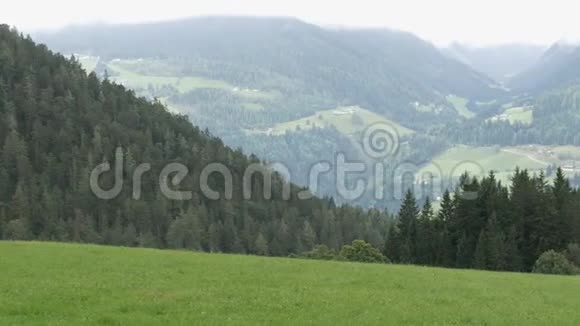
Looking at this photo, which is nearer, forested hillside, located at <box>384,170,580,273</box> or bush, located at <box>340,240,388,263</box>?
bush, located at <box>340,240,388,263</box>

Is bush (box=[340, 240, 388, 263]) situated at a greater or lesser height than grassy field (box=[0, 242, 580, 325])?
lesser

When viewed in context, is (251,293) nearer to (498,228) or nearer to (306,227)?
(498,228)

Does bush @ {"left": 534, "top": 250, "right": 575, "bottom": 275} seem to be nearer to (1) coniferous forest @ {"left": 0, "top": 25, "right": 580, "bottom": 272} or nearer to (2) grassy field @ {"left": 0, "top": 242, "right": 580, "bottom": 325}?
(1) coniferous forest @ {"left": 0, "top": 25, "right": 580, "bottom": 272}

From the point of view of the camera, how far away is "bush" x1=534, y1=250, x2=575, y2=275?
84250 mm

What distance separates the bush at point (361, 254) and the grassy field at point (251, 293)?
49.2 m

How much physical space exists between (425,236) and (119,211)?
10374 centimetres

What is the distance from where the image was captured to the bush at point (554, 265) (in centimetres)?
8425

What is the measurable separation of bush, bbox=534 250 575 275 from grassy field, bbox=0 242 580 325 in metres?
35.6

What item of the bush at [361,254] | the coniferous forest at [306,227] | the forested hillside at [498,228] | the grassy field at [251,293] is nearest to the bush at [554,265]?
the coniferous forest at [306,227]

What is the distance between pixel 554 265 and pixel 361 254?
27.7 metres

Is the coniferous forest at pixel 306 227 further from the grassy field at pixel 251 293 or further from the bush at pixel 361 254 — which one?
the grassy field at pixel 251 293

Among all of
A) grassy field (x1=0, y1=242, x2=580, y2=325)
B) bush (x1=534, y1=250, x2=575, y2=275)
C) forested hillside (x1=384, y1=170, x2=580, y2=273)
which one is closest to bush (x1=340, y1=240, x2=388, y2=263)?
forested hillside (x1=384, y1=170, x2=580, y2=273)

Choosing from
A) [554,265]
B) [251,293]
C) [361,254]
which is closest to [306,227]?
[361,254]

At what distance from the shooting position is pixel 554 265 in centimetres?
8531
